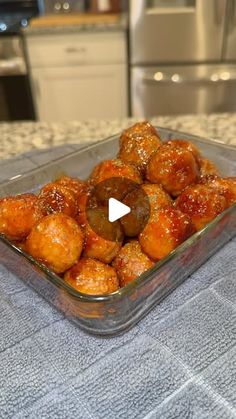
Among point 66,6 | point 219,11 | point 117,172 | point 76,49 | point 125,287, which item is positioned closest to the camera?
point 125,287

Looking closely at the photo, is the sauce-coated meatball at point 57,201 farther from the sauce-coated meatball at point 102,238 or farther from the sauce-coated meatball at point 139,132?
the sauce-coated meatball at point 139,132

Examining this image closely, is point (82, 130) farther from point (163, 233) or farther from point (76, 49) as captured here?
point (76, 49)

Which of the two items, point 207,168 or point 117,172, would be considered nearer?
point 117,172

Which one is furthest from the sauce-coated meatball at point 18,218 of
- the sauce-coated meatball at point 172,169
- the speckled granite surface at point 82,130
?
the speckled granite surface at point 82,130

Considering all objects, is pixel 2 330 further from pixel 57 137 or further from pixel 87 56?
pixel 87 56

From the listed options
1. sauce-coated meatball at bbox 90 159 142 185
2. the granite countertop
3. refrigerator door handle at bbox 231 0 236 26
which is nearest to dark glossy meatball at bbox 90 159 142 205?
sauce-coated meatball at bbox 90 159 142 185

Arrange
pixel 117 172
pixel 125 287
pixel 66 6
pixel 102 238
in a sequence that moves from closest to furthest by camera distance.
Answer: pixel 125 287
pixel 102 238
pixel 117 172
pixel 66 6

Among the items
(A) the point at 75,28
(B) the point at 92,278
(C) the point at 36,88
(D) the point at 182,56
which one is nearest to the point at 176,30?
(D) the point at 182,56
